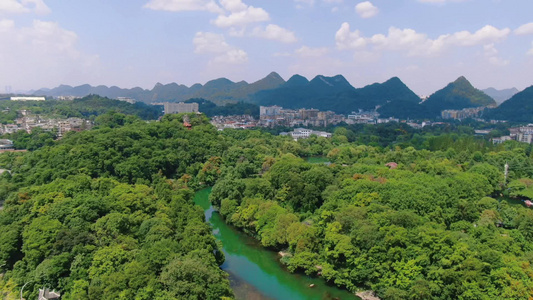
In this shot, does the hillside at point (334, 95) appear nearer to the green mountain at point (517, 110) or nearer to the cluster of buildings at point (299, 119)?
the green mountain at point (517, 110)

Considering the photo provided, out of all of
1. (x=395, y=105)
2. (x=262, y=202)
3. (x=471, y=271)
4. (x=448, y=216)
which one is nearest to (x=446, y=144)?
(x=448, y=216)

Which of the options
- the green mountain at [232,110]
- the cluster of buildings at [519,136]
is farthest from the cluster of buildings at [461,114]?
the green mountain at [232,110]

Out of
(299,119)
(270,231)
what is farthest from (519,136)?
(270,231)

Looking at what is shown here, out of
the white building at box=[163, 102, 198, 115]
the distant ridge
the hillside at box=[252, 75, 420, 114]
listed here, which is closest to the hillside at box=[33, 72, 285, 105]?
the hillside at box=[252, 75, 420, 114]

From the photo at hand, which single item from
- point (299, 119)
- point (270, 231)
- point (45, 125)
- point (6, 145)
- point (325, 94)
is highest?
point (325, 94)

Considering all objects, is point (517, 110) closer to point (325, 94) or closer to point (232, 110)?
point (232, 110)
